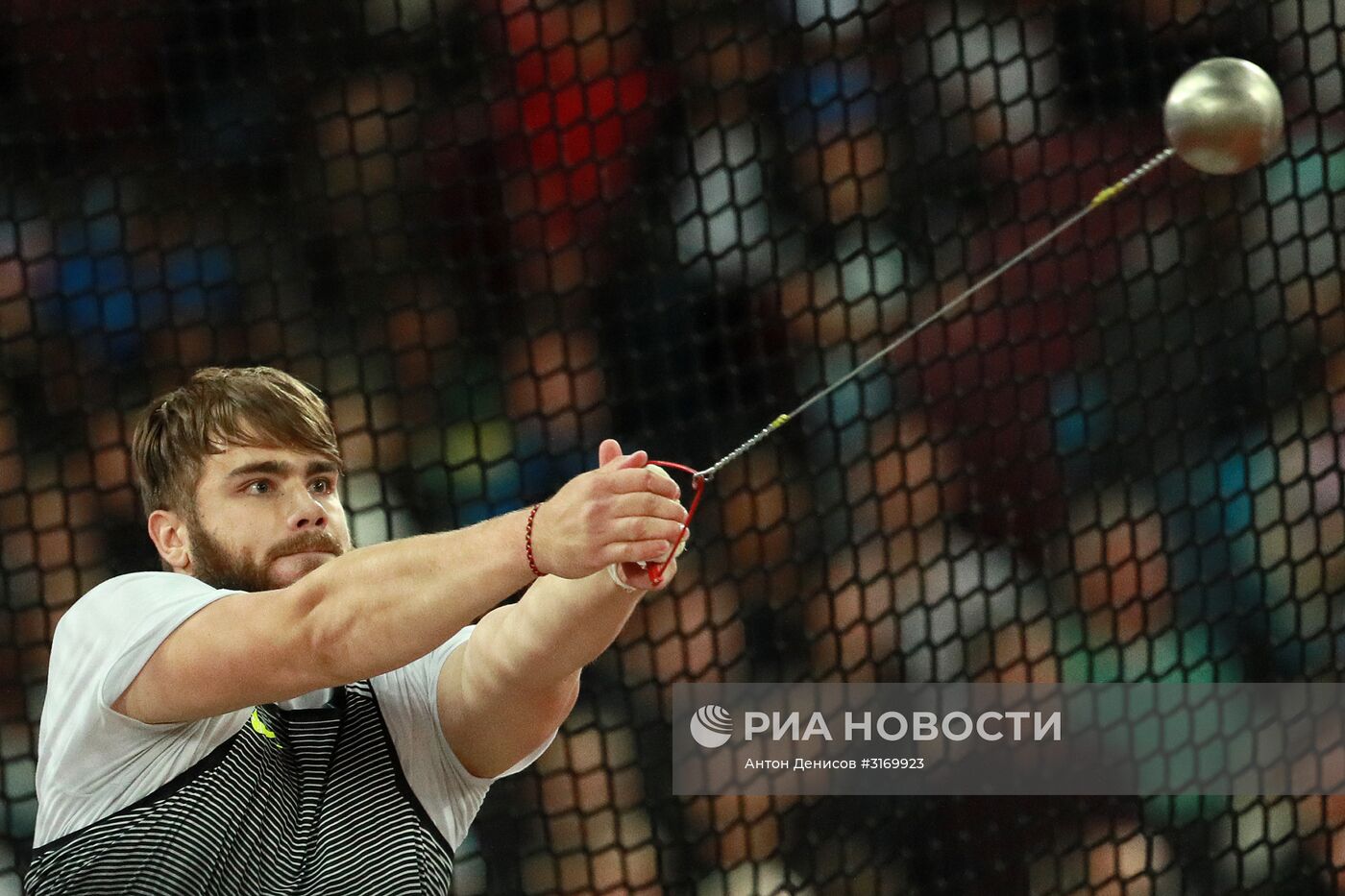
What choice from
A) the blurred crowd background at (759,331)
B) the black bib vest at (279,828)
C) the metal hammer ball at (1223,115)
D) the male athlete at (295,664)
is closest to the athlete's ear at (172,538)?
the male athlete at (295,664)

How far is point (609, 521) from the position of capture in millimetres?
886

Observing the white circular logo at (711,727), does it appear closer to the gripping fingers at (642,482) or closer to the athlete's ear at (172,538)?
the athlete's ear at (172,538)

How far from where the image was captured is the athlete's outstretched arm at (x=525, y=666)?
3.42 ft

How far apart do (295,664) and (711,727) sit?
38.6 inches

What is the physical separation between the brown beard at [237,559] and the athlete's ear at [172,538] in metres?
0.02

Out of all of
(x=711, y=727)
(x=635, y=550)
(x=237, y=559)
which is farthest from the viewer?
(x=711, y=727)

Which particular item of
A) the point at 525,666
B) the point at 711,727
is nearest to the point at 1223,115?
the point at 525,666

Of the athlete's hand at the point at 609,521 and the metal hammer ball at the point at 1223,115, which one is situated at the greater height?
the metal hammer ball at the point at 1223,115

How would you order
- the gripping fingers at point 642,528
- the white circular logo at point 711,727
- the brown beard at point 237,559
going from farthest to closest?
the white circular logo at point 711,727 < the brown beard at point 237,559 < the gripping fingers at point 642,528

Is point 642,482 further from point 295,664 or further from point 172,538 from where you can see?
point 172,538

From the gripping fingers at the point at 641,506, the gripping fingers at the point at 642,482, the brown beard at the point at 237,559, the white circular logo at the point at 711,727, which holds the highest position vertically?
the white circular logo at the point at 711,727

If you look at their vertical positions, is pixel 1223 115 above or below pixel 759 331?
below

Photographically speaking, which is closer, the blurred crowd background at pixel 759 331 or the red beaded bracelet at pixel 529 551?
the red beaded bracelet at pixel 529 551

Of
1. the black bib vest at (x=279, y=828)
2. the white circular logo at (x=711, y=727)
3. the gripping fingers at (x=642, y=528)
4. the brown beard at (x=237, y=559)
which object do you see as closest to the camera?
the gripping fingers at (x=642, y=528)
